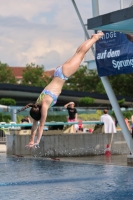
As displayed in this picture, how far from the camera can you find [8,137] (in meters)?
19.2

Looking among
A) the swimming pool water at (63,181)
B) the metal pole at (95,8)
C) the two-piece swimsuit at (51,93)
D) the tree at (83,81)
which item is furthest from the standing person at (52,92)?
the tree at (83,81)

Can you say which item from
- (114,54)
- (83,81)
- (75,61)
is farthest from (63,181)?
(83,81)

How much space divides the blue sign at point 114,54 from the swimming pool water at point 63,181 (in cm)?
264

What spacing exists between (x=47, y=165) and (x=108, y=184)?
4.37m

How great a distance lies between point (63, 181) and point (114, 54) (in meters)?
4.64

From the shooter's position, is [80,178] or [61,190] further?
[80,178]

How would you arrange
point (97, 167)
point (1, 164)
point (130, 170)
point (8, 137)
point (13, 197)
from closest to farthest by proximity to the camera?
1. point (13, 197)
2. point (130, 170)
3. point (97, 167)
4. point (1, 164)
5. point (8, 137)

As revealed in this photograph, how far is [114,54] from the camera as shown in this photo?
1480 centimetres

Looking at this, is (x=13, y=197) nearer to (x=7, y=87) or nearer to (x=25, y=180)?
(x=25, y=180)

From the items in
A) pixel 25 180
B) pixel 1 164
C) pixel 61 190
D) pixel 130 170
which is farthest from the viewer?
pixel 1 164

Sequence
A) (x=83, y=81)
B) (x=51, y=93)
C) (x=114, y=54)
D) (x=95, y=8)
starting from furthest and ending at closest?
(x=83, y=81)
(x=114, y=54)
(x=95, y=8)
(x=51, y=93)

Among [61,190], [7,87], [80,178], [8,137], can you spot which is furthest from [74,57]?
[7,87]

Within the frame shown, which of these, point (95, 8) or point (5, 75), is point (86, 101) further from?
point (95, 8)

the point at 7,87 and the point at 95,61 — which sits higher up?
the point at 7,87
